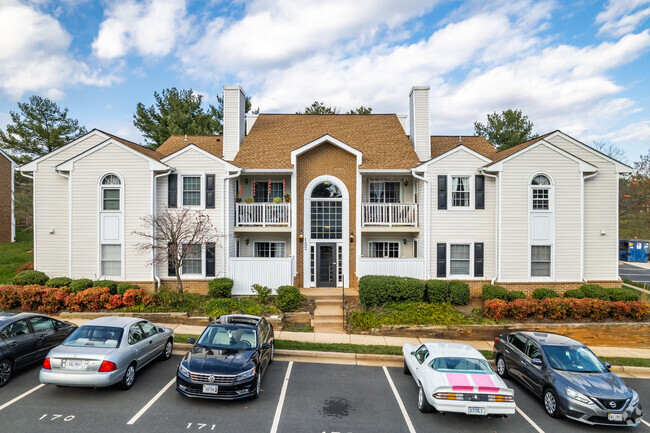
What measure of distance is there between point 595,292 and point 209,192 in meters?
17.5

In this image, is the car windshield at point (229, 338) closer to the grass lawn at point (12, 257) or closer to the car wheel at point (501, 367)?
the car wheel at point (501, 367)

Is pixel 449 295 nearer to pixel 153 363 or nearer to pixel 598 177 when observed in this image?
pixel 598 177

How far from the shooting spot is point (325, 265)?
18.3m

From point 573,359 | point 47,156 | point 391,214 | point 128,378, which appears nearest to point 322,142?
point 391,214

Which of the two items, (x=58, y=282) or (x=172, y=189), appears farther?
(x=172, y=189)

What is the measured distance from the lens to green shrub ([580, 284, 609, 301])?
15320 mm

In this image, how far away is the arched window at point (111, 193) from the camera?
1620cm

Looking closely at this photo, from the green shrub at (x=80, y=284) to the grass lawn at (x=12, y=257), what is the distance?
4.80 m

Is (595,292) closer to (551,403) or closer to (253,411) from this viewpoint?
(551,403)

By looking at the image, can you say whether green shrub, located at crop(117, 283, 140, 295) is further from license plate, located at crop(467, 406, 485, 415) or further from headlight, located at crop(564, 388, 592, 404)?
headlight, located at crop(564, 388, 592, 404)

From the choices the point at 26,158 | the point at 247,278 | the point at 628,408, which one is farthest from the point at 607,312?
the point at 26,158

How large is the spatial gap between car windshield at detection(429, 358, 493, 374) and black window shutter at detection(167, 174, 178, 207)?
43.9 ft

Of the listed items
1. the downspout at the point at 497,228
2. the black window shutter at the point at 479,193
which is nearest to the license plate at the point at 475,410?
the downspout at the point at 497,228

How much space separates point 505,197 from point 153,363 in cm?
1538
